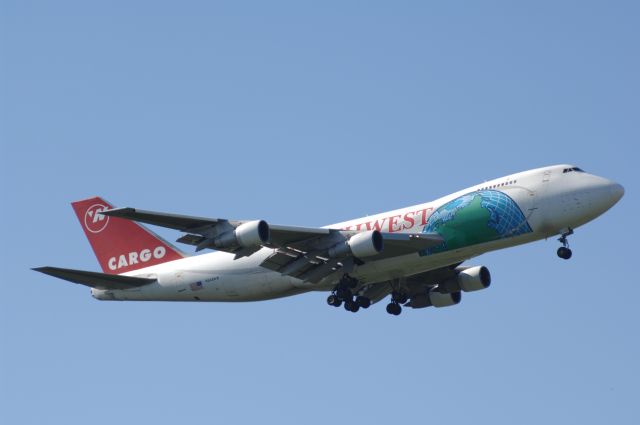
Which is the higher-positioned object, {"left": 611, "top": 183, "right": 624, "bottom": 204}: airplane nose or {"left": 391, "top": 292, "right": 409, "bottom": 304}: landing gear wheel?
{"left": 611, "top": 183, "right": 624, "bottom": 204}: airplane nose

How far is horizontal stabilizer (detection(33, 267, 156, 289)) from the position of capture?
2041 inches

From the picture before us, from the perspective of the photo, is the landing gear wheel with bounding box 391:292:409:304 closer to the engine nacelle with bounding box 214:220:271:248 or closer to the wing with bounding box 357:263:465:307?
the wing with bounding box 357:263:465:307

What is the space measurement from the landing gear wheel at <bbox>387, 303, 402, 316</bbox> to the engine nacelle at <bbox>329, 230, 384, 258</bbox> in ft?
23.0

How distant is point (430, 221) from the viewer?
4978 cm

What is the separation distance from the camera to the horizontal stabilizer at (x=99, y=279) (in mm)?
51850

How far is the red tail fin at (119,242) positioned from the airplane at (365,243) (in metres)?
1.64

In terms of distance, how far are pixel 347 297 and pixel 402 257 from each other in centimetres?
330

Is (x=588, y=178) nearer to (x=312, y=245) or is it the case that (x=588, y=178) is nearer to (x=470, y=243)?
(x=470, y=243)

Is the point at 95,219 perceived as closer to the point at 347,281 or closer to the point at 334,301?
the point at 334,301

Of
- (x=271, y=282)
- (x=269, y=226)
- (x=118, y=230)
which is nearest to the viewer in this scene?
(x=269, y=226)

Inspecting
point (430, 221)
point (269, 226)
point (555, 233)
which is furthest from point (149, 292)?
point (555, 233)

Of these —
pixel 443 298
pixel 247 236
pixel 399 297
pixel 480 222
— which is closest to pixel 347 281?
pixel 399 297

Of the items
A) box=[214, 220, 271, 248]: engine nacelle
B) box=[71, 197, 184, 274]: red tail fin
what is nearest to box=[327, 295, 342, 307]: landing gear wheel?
box=[214, 220, 271, 248]: engine nacelle

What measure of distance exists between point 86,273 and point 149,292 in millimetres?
3176
